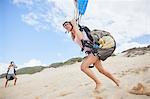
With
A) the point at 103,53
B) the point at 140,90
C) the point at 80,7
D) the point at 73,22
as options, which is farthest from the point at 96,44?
the point at 140,90

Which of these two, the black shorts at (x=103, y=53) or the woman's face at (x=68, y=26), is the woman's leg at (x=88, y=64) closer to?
the black shorts at (x=103, y=53)

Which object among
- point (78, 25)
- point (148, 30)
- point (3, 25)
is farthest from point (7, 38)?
point (148, 30)

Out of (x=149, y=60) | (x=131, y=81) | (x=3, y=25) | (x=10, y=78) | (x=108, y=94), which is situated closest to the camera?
(x=108, y=94)

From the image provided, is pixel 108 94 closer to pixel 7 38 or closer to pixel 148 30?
pixel 148 30

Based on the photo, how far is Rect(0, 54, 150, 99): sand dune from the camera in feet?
10.8

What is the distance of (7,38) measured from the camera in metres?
4.48

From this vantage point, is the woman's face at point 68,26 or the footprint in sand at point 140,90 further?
the woman's face at point 68,26

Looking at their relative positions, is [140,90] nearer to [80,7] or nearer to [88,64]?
[88,64]

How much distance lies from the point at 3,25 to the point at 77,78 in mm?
1093

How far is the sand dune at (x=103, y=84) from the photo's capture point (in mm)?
3279

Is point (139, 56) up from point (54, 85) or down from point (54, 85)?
up

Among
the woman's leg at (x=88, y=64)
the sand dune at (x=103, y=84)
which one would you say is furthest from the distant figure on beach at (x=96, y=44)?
the sand dune at (x=103, y=84)

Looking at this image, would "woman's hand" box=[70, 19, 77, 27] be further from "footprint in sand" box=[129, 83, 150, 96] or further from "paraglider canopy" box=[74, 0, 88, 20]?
"footprint in sand" box=[129, 83, 150, 96]

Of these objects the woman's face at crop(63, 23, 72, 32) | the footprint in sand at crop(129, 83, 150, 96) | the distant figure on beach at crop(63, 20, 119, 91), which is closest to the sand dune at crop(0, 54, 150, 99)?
the footprint in sand at crop(129, 83, 150, 96)
